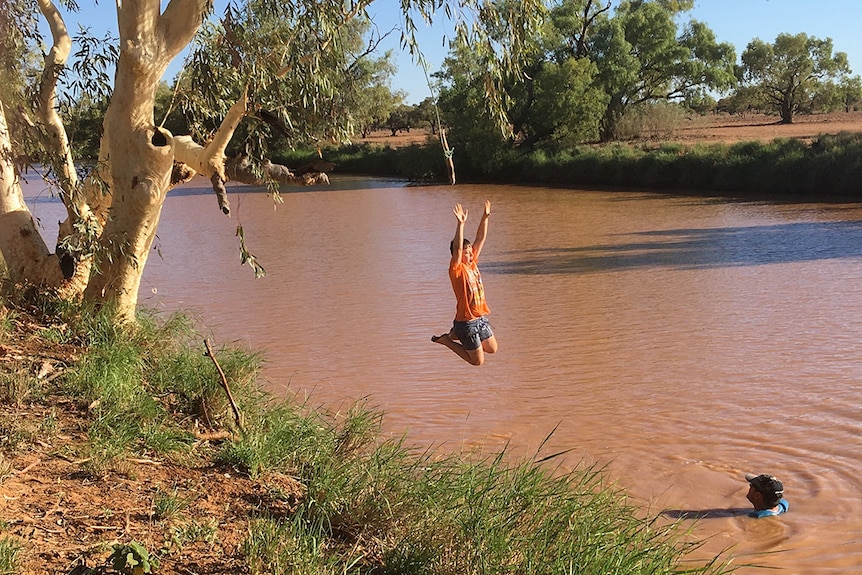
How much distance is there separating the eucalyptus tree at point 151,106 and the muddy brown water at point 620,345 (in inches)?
69.6

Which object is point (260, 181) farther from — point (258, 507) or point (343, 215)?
point (343, 215)

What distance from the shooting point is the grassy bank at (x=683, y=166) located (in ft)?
75.3

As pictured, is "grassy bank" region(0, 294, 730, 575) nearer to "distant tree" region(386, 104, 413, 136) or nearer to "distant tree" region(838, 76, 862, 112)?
"distant tree" region(386, 104, 413, 136)

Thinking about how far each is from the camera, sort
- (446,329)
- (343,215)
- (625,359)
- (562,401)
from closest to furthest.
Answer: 1. (562,401)
2. (625,359)
3. (446,329)
4. (343,215)

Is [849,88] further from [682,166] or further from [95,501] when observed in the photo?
[95,501]

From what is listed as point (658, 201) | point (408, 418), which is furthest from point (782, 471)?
point (658, 201)

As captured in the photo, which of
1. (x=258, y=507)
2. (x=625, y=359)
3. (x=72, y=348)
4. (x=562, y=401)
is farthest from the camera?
(x=625, y=359)

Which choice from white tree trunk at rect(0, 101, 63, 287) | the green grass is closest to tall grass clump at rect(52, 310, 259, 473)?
white tree trunk at rect(0, 101, 63, 287)

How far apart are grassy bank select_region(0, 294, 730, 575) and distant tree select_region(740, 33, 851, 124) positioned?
4874cm

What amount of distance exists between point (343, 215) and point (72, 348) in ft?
61.2

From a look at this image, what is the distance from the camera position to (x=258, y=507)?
3.71m

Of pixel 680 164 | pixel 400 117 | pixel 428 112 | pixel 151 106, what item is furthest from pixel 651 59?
pixel 151 106

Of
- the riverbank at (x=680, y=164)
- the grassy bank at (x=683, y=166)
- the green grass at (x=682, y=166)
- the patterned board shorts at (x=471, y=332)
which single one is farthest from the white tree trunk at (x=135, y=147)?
the green grass at (x=682, y=166)

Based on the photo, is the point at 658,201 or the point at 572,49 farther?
the point at 572,49
